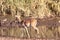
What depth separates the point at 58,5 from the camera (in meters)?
2.97

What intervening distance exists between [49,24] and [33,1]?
43 centimetres

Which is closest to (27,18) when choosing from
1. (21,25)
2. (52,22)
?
(21,25)

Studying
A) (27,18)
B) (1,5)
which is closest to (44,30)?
(27,18)

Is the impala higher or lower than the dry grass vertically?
lower

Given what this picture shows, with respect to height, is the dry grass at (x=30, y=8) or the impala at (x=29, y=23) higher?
the dry grass at (x=30, y=8)

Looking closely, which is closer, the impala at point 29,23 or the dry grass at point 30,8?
the impala at point 29,23

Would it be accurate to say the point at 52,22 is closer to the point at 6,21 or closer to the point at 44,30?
the point at 44,30

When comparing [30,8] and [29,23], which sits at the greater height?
[30,8]

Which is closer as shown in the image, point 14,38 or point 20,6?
point 14,38

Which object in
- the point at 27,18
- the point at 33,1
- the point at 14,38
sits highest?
the point at 33,1

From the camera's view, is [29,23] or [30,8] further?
[30,8]

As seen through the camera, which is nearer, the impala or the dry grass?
the impala

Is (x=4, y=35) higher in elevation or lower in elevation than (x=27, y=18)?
lower

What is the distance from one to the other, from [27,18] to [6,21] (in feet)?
0.94
